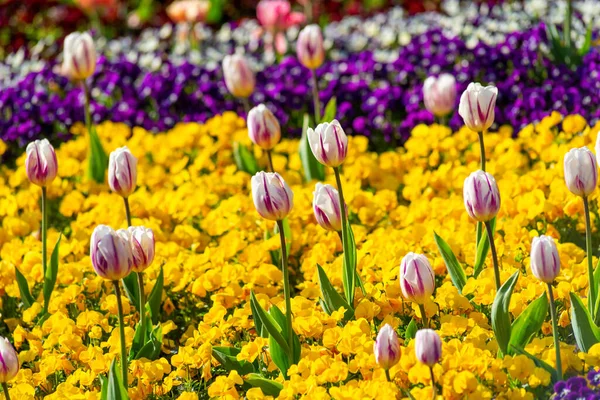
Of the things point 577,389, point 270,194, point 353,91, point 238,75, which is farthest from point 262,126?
point 353,91

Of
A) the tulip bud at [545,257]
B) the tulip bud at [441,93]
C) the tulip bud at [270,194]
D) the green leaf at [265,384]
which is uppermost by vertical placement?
the tulip bud at [441,93]

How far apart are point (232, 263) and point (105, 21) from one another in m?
5.43

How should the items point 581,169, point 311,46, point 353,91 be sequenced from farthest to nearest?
point 353,91 → point 311,46 → point 581,169

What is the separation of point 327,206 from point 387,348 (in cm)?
63

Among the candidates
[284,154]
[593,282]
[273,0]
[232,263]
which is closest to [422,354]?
[593,282]

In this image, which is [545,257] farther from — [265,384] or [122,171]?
[122,171]

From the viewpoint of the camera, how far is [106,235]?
229cm

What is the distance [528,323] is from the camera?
8.07 ft

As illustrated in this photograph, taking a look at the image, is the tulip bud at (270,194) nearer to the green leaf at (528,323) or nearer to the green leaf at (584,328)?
the green leaf at (528,323)

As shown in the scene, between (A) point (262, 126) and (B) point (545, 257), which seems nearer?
(B) point (545, 257)

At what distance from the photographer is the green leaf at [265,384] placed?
2506 mm

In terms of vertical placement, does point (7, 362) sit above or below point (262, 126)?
below

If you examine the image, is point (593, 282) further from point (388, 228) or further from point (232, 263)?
point (232, 263)

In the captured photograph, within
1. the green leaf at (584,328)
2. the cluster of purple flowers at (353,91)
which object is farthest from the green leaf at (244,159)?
the green leaf at (584,328)
